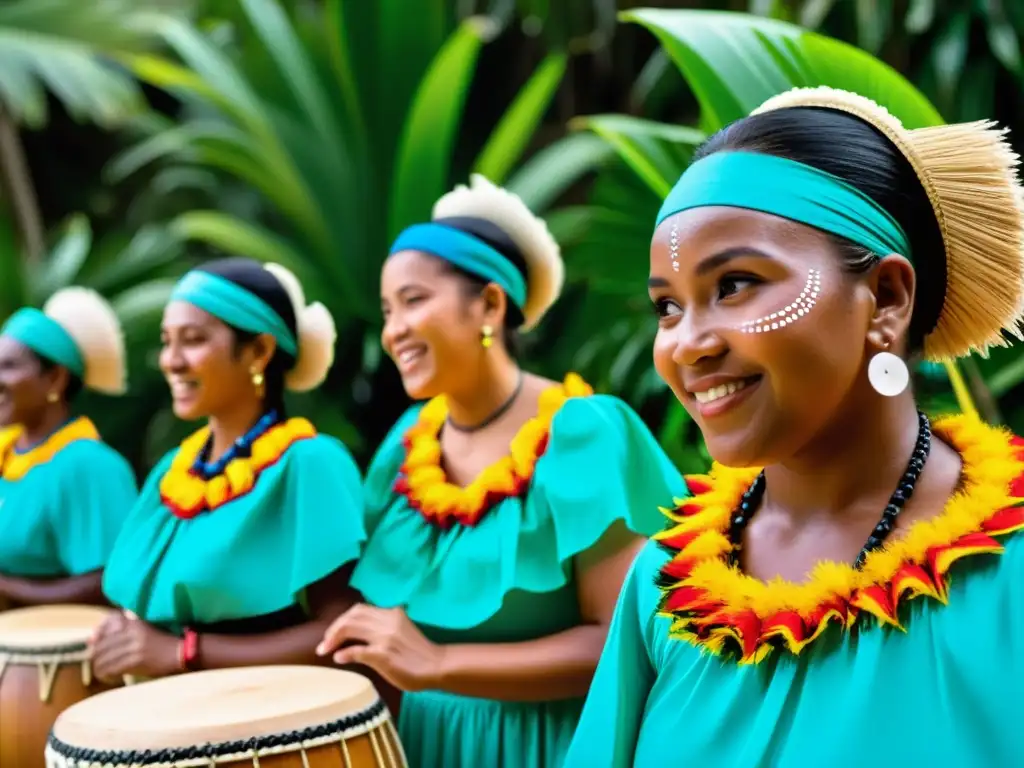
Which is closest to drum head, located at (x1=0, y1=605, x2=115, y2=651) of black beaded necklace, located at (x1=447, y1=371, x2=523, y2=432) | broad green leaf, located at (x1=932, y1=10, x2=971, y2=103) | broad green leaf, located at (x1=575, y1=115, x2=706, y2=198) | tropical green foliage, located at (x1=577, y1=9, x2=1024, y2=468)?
black beaded necklace, located at (x1=447, y1=371, x2=523, y2=432)

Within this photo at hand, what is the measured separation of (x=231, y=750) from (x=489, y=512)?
0.68 m

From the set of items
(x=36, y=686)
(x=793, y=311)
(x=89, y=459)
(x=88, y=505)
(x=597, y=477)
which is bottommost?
(x=36, y=686)

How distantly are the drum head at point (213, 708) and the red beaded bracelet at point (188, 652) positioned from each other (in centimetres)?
27

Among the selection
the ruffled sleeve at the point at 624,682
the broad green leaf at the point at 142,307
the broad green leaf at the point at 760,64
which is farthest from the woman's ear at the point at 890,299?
the broad green leaf at the point at 142,307

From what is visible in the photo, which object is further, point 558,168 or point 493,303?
point 558,168

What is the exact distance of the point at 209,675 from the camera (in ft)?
7.61

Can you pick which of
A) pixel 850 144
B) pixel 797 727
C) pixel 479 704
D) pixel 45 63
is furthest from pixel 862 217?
pixel 45 63

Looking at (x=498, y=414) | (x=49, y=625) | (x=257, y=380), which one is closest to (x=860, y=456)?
(x=498, y=414)

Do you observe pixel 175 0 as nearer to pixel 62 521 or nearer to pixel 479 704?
pixel 62 521

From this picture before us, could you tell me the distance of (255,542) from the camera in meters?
2.66

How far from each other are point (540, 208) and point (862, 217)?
16.8ft

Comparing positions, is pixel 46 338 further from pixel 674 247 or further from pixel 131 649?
pixel 674 247

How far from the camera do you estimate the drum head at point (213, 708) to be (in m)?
1.95

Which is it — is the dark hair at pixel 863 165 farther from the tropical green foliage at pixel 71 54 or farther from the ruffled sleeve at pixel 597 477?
the tropical green foliage at pixel 71 54
